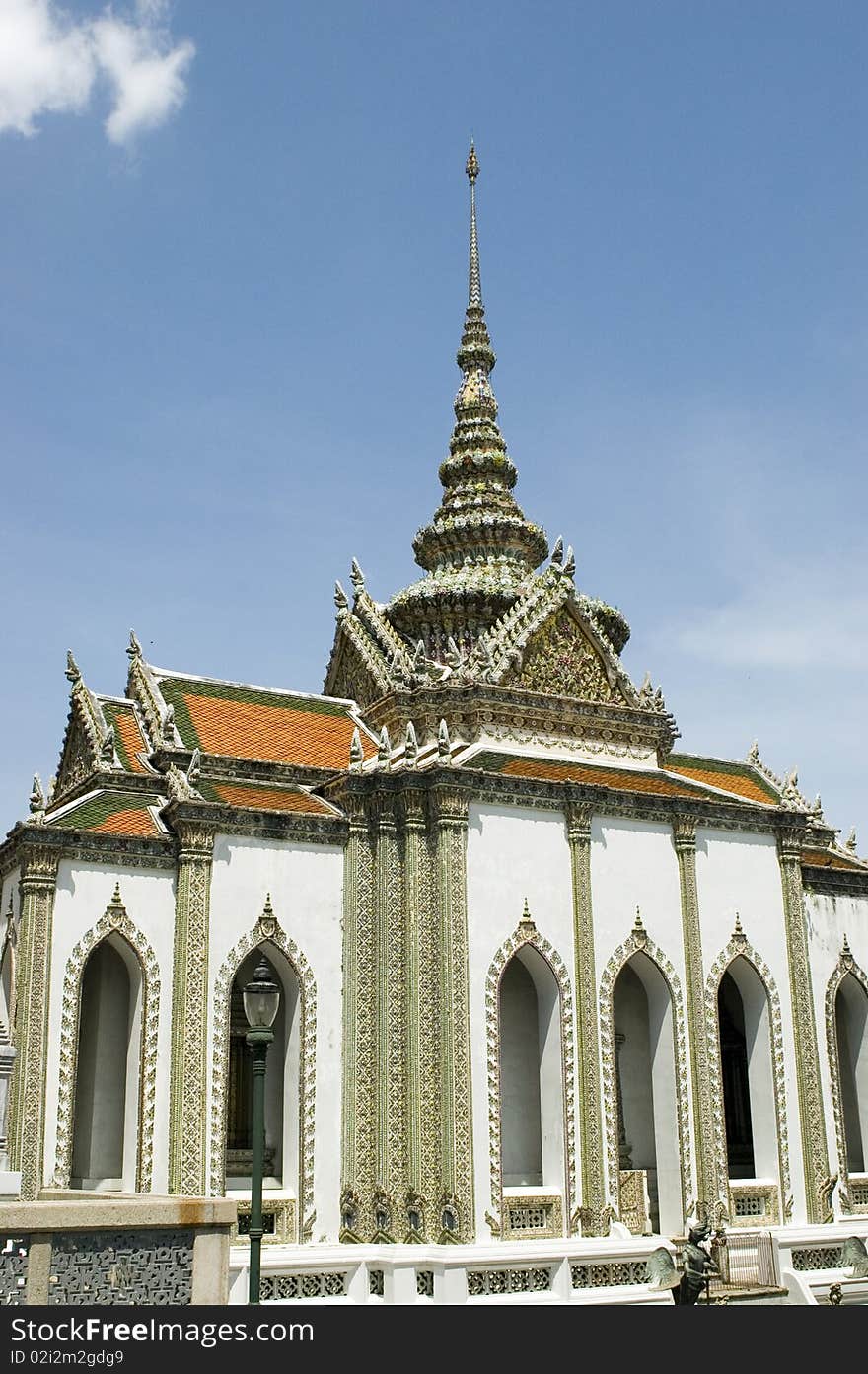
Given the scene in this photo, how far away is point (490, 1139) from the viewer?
66.8 ft

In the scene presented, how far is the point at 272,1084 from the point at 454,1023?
116 inches

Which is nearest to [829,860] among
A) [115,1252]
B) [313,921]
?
[313,921]

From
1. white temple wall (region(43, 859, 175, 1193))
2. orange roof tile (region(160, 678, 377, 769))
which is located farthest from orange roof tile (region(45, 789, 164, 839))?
orange roof tile (region(160, 678, 377, 769))

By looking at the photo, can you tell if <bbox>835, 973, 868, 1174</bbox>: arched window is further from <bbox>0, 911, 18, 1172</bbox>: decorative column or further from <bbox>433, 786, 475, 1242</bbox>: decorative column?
<bbox>0, 911, 18, 1172</bbox>: decorative column

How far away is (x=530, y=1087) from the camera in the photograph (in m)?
22.3

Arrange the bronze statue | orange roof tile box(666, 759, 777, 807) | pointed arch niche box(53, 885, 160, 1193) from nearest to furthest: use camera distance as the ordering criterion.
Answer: the bronze statue < pointed arch niche box(53, 885, 160, 1193) < orange roof tile box(666, 759, 777, 807)

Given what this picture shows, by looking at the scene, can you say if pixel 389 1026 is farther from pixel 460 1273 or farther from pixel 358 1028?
pixel 460 1273

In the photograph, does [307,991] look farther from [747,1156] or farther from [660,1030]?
[747,1156]

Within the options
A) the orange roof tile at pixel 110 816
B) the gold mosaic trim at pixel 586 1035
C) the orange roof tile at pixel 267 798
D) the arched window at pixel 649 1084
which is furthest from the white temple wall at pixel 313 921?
the arched window at pixel 649 1084

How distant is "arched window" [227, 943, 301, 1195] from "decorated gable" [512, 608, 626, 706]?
634cm

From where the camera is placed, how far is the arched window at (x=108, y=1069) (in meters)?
19.7

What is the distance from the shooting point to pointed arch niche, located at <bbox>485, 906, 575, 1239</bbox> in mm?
20609
